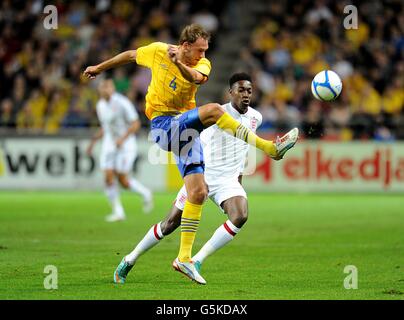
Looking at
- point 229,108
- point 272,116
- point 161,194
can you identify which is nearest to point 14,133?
point 161,194

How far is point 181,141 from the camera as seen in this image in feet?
31.5

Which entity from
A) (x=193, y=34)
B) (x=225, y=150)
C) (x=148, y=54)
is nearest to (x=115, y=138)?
(x=225, y=150)

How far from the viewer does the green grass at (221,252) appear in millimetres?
9094

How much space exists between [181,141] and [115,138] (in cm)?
823

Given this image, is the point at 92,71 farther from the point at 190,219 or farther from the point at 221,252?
the point at 221,252

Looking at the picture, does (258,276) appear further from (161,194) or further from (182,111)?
(161,194)

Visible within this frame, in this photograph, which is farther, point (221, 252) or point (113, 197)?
point (113, 197)

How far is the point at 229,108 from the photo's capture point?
1052 centimetres

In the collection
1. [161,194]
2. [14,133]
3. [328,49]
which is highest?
[328,49]

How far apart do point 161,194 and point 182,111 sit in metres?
13.2

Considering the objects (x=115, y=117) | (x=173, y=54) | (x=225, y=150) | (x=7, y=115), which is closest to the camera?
(x=173, y=54)

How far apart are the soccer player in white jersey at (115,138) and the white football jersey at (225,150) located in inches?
253

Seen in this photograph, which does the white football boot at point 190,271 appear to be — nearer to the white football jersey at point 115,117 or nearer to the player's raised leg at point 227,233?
the player's raised leg at point 227,233
